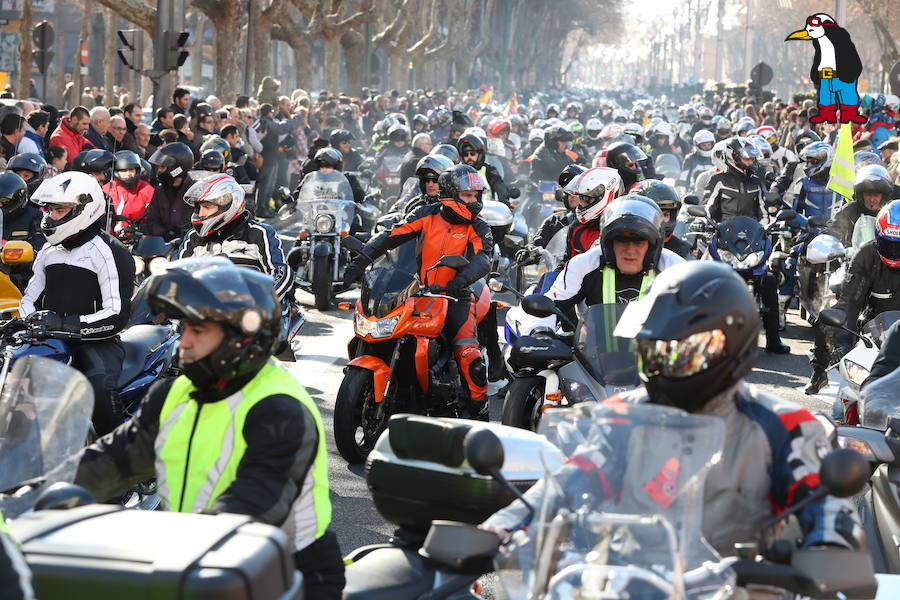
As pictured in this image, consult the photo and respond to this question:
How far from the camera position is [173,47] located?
21984 mm

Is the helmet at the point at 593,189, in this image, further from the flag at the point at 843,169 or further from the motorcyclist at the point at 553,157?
the motorcyclist at the point at 553,157

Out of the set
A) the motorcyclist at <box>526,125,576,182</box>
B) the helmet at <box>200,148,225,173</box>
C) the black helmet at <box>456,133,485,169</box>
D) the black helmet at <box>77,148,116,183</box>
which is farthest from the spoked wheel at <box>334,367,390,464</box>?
the motorcyclist at <box>526,125,576,182</box>

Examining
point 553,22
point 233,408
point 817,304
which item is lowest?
point 817,304

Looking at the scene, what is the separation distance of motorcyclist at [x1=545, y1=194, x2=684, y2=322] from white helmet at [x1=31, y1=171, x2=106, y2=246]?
7.82 feet

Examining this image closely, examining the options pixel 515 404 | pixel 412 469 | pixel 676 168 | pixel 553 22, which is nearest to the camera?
pixel 412 469

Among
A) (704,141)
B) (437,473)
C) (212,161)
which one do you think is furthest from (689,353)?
(704,141)

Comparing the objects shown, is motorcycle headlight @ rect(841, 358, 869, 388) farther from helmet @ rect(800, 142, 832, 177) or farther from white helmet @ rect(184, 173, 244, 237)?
helmet @ rect(800, 142, 832, 177)

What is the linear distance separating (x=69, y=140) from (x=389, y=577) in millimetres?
14007

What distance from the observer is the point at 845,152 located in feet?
48.0

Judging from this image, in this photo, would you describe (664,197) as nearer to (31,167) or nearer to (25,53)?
(31,167)

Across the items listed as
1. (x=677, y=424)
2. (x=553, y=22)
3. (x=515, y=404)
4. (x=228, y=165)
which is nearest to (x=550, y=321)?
(x=515, y=404)

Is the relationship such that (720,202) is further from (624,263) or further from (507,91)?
(507,91)

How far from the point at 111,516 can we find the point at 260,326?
2.52ft

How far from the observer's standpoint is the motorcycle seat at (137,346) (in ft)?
24.2
